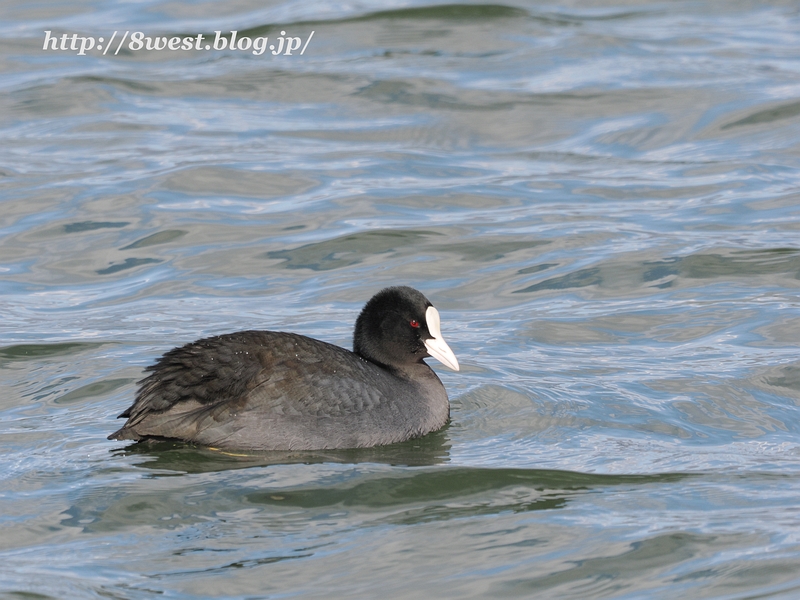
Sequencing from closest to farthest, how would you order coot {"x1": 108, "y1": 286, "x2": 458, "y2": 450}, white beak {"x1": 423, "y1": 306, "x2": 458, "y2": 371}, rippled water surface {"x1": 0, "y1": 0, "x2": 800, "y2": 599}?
rippled water surface {"x1": 0, "y1": 0, "x2": 800, "y2": 599}
coot {"x1": 108, "y1": 286, "x2": 458, "y2": 450}
white beak {"x1": 423, "y1": 306, "x2": 458, "y2": 371}

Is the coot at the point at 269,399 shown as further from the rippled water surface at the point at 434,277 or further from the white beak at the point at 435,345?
the white beak at the point at 435,345

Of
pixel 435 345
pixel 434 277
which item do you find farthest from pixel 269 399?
pixel 434 277

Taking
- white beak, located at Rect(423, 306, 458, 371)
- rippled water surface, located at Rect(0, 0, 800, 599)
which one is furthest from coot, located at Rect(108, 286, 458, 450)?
white beak, located at Rect(423, 306, 458, 371)

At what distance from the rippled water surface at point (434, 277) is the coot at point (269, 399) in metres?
0.12

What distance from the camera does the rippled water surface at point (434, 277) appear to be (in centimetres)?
527

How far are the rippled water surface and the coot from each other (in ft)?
0.40

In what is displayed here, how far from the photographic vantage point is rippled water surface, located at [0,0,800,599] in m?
5.27

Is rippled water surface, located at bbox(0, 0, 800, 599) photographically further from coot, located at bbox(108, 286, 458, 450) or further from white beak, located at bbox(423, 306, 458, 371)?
white beak, located at bbox(423, 306, 458, 371)

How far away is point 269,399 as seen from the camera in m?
6.24

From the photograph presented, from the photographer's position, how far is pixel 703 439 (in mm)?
6586

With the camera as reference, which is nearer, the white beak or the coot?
the coot

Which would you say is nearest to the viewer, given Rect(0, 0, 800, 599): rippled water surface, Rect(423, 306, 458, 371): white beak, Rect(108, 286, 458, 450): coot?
Rect(0, 0, 800, 599): rippled water surface

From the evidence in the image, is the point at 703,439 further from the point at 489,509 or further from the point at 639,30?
the point at 639,30

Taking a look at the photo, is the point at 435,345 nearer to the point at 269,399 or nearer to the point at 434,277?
the point at 269,399
